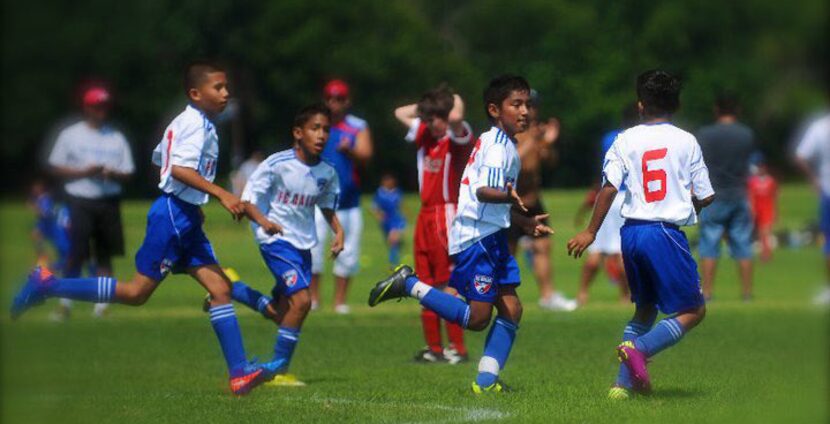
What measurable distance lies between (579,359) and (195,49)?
61.7 metres

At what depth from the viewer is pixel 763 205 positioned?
33.6 m

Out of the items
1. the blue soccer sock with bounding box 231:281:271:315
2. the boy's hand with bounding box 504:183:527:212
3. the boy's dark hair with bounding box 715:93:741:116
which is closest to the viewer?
the boy's hand with bounding box 504:183:527:212

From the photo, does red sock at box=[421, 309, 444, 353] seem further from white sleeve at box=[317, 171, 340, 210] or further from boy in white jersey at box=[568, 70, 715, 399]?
boy in white jersey at box=[568, 70, 715, 399]

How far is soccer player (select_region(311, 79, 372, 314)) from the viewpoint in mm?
16031

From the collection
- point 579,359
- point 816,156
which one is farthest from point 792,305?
point 579,359

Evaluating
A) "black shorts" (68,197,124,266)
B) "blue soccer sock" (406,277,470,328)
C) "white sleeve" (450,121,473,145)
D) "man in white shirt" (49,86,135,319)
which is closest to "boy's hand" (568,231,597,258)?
"blue soccer sock" (406,277,470,328)

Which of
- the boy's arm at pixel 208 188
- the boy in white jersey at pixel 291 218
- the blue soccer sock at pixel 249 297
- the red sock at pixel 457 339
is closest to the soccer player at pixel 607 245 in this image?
the red sock at pixel 457 339

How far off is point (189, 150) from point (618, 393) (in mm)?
3232

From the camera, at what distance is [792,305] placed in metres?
17.9

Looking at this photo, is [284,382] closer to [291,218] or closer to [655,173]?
[291,218]

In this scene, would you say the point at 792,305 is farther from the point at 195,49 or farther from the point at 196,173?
the point at 195,49

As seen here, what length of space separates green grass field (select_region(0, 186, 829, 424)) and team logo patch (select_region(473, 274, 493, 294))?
2.25 feet

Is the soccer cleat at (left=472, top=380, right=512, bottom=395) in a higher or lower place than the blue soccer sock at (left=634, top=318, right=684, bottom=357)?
lower

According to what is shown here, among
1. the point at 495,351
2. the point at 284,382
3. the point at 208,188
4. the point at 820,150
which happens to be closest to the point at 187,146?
the point at 208,188
